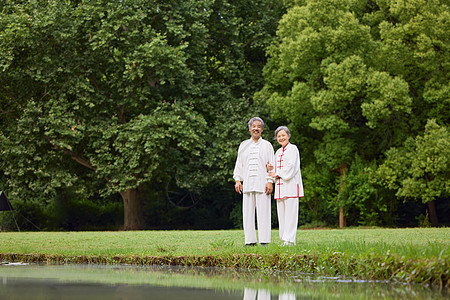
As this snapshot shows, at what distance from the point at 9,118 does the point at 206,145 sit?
10.3 metres

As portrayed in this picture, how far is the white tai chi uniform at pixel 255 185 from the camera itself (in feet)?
36.4

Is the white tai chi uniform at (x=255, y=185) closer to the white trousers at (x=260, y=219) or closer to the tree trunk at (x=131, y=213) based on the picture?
the white trousers at (x=260, y=219)

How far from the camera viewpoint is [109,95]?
96.2 feet

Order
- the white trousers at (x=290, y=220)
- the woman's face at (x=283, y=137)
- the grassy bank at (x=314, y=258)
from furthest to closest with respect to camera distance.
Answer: the woman's face at (x=283, y=137), the white trousers at (x=290, y=220), the grassy bank at (x=314, y=258)

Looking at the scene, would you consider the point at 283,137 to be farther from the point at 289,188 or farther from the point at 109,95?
the point at 109,95

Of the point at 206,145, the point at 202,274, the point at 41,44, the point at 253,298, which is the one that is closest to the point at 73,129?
the point at 41,44

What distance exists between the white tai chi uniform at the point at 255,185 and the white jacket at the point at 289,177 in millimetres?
210

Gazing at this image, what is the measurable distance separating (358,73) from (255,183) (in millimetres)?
16962

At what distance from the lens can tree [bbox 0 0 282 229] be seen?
Answer: 2617 centimetres

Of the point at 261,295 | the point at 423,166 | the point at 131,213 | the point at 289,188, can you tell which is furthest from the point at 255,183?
the point at 131,213

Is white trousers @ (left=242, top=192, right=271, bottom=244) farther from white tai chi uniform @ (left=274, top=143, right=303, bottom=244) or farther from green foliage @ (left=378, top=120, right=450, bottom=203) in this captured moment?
green foliage @ (left=378, top=120, right=450, bottom=203)

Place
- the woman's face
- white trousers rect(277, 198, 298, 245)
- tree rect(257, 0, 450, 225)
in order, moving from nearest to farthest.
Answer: white trousers rect(277, 198, 298, 245) → the woman's face → tree rect(257, 0, 450, 225)

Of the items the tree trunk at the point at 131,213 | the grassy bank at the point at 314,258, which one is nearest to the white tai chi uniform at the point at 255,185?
the grassy bank at the point at 314,258

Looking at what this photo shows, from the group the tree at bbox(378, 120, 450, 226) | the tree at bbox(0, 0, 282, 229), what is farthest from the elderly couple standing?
the tree at bbox(378, 120, 450, 226)
